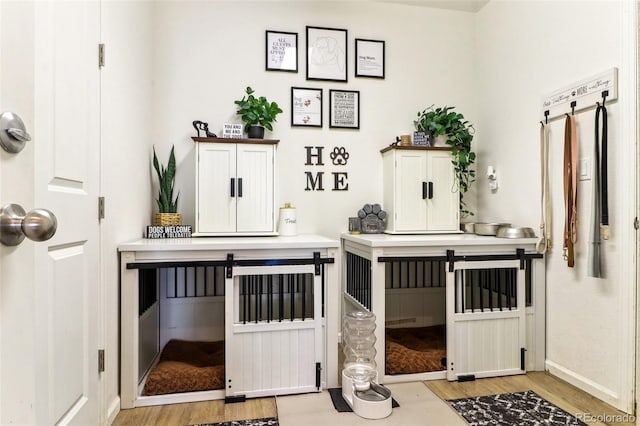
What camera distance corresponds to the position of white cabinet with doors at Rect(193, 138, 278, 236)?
8.19ft

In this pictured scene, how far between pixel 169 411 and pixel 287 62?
2579 millimetres

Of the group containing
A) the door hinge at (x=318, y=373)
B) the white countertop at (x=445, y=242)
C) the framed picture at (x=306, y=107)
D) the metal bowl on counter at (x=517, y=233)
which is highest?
the framed picture at (x=306, y=107)

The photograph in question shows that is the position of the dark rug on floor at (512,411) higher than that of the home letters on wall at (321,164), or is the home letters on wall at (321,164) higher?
the home letters on wall at (321,164)

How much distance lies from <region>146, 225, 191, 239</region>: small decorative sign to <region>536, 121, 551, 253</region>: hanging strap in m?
2.41

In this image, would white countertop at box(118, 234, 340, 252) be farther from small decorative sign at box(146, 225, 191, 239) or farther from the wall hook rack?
the wall hook rack

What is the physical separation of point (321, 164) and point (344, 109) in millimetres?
513

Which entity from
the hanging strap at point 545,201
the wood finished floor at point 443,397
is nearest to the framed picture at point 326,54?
the hanging strap at point 545,201

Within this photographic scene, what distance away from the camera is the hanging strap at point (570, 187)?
2139 mm

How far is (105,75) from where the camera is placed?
1738 millimetres

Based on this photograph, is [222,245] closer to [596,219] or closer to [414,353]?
[414,353]

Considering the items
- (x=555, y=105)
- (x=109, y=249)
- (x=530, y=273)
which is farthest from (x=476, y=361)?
(x=109, y=249)

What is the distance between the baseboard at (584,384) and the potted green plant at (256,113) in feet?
8.43

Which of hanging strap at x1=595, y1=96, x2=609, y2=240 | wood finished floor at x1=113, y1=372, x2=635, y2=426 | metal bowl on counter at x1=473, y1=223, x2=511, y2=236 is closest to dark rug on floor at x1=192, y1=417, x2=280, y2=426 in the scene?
wood finished floor at x1=113, y1=372, x2=635, y2=426

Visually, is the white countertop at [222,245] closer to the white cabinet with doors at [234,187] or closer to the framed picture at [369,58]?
the white cabinet with doors at [234,187]
